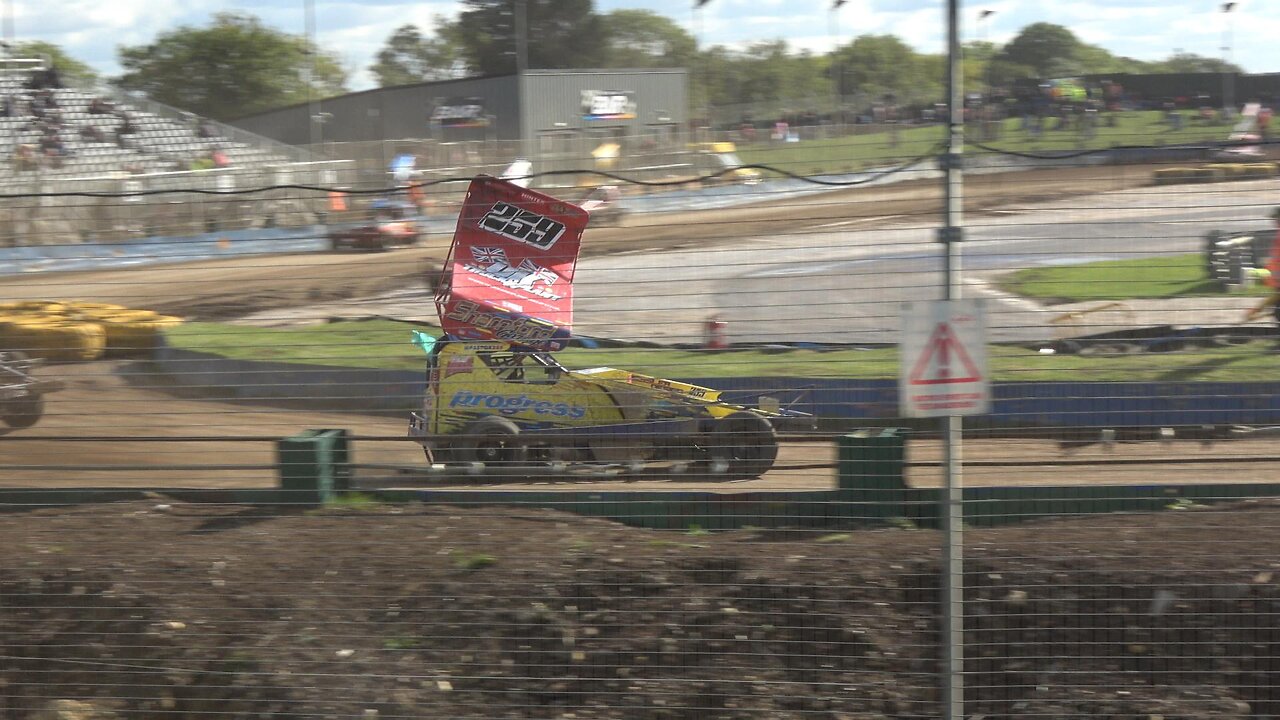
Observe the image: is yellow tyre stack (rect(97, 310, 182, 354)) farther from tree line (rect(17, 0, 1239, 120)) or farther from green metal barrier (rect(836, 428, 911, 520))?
tree line (rect(17, 0, 1239, 120))

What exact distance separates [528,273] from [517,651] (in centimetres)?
194

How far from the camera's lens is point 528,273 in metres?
6.10

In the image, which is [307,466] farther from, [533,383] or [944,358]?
[944,358]

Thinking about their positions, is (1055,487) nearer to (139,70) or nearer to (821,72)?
(821,72)

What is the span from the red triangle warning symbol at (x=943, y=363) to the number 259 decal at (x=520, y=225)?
7.38 feet

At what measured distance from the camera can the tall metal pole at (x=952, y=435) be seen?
13.9ft

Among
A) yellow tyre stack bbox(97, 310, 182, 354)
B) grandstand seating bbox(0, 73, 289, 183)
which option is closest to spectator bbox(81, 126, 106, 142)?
grandstand seating bbox(0, 73, 289, 183)

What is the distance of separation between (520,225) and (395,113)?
34.5m

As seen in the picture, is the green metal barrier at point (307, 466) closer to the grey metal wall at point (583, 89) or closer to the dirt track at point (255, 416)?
the dirt track at point (255, 416)

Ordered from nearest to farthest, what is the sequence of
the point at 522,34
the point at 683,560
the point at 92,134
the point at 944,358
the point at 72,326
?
the point at 944,358, the point at 683,560, the point at 72,326, the point at 92,134, the point at 522,34

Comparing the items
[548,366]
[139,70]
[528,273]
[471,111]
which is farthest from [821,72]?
[139,70]

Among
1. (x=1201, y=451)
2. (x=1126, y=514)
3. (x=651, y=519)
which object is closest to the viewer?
(x=1126, y=514)

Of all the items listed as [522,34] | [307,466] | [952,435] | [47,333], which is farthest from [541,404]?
[522,34]

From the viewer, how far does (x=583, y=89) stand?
3884 cm
